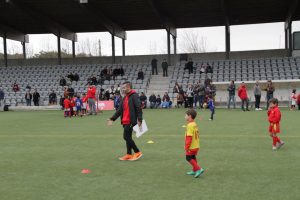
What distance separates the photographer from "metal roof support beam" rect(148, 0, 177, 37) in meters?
31.7

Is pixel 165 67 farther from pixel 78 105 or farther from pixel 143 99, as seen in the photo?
pixel 78 105

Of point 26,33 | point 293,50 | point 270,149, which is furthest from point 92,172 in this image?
point 26,33

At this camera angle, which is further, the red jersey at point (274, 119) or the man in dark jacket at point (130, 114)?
the red jersey at point (274, 119)

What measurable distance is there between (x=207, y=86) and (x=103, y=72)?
10849 millimetres

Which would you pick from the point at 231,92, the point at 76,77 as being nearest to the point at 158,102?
the point at 231,92

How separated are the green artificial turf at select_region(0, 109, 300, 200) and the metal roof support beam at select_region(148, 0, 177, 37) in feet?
67.1

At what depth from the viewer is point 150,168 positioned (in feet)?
25.8

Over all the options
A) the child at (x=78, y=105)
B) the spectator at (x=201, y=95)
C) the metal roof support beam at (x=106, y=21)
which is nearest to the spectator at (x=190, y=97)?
the spectator at (x=201, y=95)

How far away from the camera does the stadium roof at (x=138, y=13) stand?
32312mm

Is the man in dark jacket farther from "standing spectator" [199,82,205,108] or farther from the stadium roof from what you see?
the stadium roof

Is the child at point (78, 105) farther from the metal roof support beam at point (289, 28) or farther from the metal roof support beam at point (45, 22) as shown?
the metal roof support beam at point (289, 28)

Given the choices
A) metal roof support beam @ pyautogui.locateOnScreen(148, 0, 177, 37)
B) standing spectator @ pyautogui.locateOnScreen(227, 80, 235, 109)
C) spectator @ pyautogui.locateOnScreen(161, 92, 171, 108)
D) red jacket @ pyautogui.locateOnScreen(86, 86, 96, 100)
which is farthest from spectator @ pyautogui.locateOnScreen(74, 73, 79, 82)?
standing spectator @ pyautogui.locateOnScreen(227, 80, 235, 109)

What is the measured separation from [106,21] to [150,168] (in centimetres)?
2932

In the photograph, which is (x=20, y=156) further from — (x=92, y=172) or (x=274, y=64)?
(x=274, y=64)
